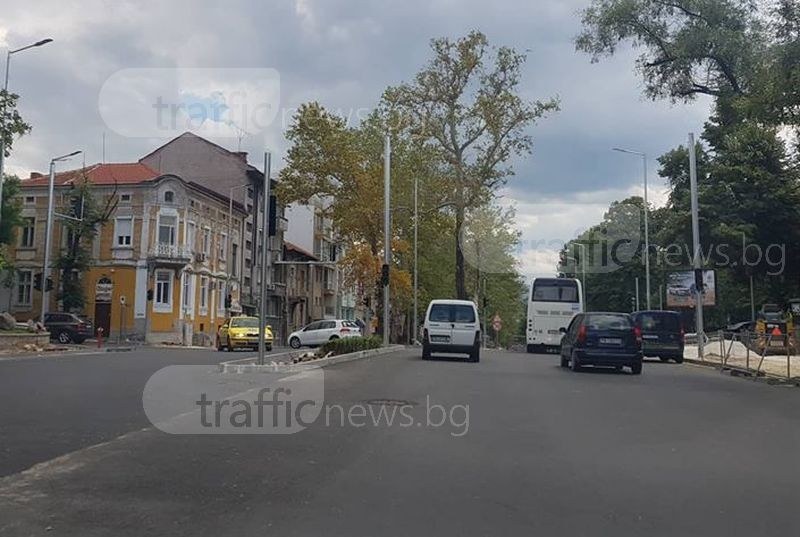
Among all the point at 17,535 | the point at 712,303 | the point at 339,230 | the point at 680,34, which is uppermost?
the point at 680,34

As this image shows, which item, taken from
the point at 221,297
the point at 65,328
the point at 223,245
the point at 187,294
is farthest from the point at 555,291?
the point at 223,245

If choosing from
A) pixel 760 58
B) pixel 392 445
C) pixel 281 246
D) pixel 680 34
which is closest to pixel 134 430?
pixel 392 445

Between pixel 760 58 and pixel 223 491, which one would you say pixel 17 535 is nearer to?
pixel 223 491

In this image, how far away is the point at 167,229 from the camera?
169 feet

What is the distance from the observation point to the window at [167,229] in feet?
168

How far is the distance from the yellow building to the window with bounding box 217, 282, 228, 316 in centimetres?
468

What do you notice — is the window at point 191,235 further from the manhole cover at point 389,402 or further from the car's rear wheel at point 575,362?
the manhole cover at point 389,402

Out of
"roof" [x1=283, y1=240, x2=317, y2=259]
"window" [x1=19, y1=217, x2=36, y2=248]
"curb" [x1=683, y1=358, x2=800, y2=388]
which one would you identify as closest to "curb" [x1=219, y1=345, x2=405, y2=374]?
"curb" [x1=683, y1=358, x2=800, y2=388]

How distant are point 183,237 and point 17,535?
4787 centimetres

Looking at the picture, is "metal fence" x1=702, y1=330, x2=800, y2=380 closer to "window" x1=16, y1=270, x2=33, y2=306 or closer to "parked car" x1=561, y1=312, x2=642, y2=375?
"parked car" x1=561, y1=312, x2=642, y2=375

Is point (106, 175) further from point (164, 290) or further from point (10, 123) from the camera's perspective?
point (10, 123)

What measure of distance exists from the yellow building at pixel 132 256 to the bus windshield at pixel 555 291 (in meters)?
22.2

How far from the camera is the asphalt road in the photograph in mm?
5824

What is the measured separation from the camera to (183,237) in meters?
51.8
